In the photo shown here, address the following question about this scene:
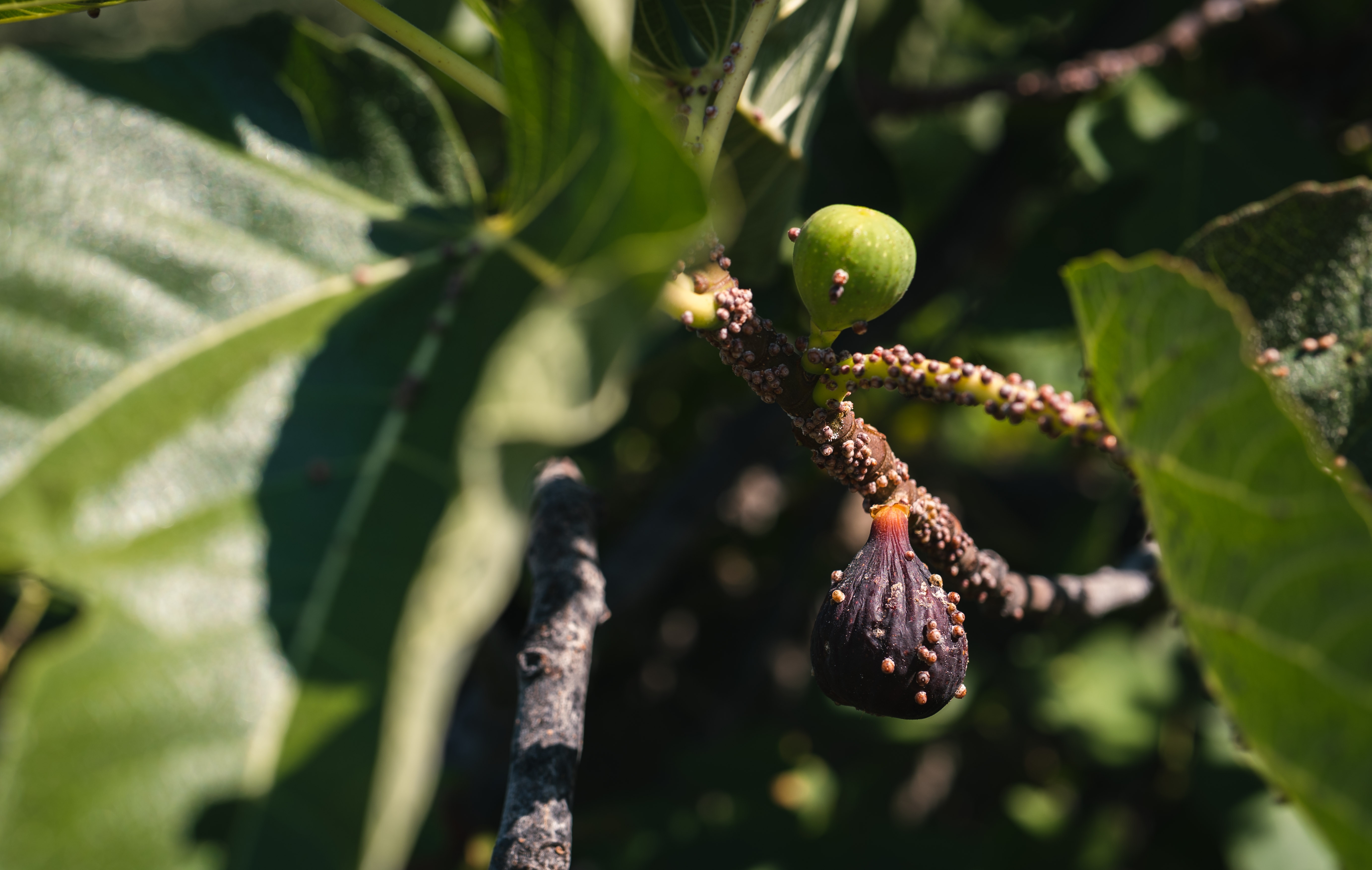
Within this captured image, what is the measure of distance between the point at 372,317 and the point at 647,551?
88 centimetres

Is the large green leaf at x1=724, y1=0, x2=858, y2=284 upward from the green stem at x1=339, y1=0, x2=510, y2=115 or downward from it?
downward

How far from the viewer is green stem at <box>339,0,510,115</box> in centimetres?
69

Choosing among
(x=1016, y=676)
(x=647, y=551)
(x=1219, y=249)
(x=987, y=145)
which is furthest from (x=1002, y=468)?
(x=1219, y=249)

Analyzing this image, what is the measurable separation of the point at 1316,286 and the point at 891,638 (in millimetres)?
589

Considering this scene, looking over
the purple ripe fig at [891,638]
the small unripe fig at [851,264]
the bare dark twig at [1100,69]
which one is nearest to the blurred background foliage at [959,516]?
the bare dark twig at [1100,69]

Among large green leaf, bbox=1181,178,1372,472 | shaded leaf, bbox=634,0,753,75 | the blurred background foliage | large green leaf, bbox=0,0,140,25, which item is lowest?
the blurred background foliage

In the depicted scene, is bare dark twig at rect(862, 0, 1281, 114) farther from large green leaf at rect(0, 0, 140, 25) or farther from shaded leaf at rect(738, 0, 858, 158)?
large green leaf at rect(0, 0, 140, 25)

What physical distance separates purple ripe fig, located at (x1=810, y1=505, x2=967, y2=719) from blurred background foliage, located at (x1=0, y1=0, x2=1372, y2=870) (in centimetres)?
28

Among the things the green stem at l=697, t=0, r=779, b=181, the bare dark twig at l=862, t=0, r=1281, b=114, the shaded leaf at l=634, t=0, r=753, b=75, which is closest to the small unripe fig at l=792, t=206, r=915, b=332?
the green stem at l=697, t=0, r=779, b=181

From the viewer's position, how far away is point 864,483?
70 cm

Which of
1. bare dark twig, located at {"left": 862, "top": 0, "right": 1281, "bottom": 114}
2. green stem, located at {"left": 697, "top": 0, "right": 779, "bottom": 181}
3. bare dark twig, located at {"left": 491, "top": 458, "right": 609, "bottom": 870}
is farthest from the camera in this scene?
bare dark twig, located at {"left": 862, "top": 0, "right": 1281, "bottom": 114}

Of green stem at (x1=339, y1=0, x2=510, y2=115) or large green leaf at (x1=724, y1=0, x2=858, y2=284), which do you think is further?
large green leaf at (x1=724, y1=0, x2=858, y2=284)

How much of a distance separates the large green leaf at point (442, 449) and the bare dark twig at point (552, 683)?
9cm

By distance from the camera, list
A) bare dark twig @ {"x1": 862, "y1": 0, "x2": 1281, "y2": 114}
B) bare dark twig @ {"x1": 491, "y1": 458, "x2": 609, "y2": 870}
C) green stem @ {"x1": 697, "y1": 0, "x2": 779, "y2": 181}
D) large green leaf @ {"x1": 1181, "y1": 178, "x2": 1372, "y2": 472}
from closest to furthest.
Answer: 1. bare dark twig @ {"x1": 491, "y1": 458, "x2": 609, "y2": 870}
2. green stem @ {"x1": 697, "y1": 0, "x2": 779, "y2": 181}
3. large green leaf @ {"x1": 1181, "y1": 178, "x2": 1372, "y2": 472}
4. bare dark twig @ {"x1": 862, "y1": 0, "x2": 1281, "y2": 114}
